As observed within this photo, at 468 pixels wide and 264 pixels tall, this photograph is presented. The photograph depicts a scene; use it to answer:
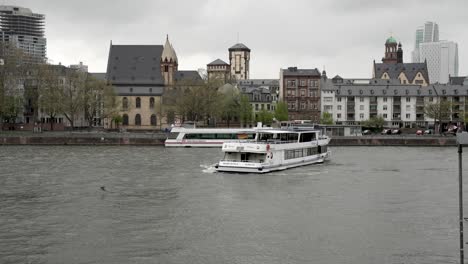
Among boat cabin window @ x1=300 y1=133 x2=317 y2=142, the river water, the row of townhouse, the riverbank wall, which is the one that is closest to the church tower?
the row of townhouse

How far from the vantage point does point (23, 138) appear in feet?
340

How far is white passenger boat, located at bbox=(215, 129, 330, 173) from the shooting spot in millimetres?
57312

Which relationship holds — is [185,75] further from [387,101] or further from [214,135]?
[214,135]

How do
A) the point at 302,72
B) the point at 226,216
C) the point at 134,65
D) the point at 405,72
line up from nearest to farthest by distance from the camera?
1. the point at 226,216
2. the point at 134,65
3. the point at 302,72
4. the point at 405,72

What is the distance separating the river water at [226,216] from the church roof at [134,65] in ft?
342

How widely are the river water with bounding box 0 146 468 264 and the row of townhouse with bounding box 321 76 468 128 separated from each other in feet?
338

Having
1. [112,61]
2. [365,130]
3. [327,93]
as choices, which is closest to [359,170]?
[365,130]

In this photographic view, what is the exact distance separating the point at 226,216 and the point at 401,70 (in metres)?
170

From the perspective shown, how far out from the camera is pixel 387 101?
16100cm

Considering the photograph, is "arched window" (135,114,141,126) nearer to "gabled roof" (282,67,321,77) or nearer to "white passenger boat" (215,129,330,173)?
"gabled roof" (282,67,321,77)

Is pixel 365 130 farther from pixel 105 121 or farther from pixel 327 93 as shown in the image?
pixel 105 121

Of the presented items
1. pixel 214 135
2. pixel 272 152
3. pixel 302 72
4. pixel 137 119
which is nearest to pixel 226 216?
pixel 272 152

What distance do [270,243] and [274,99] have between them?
166m

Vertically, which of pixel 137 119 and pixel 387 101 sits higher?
pixel 387 101
